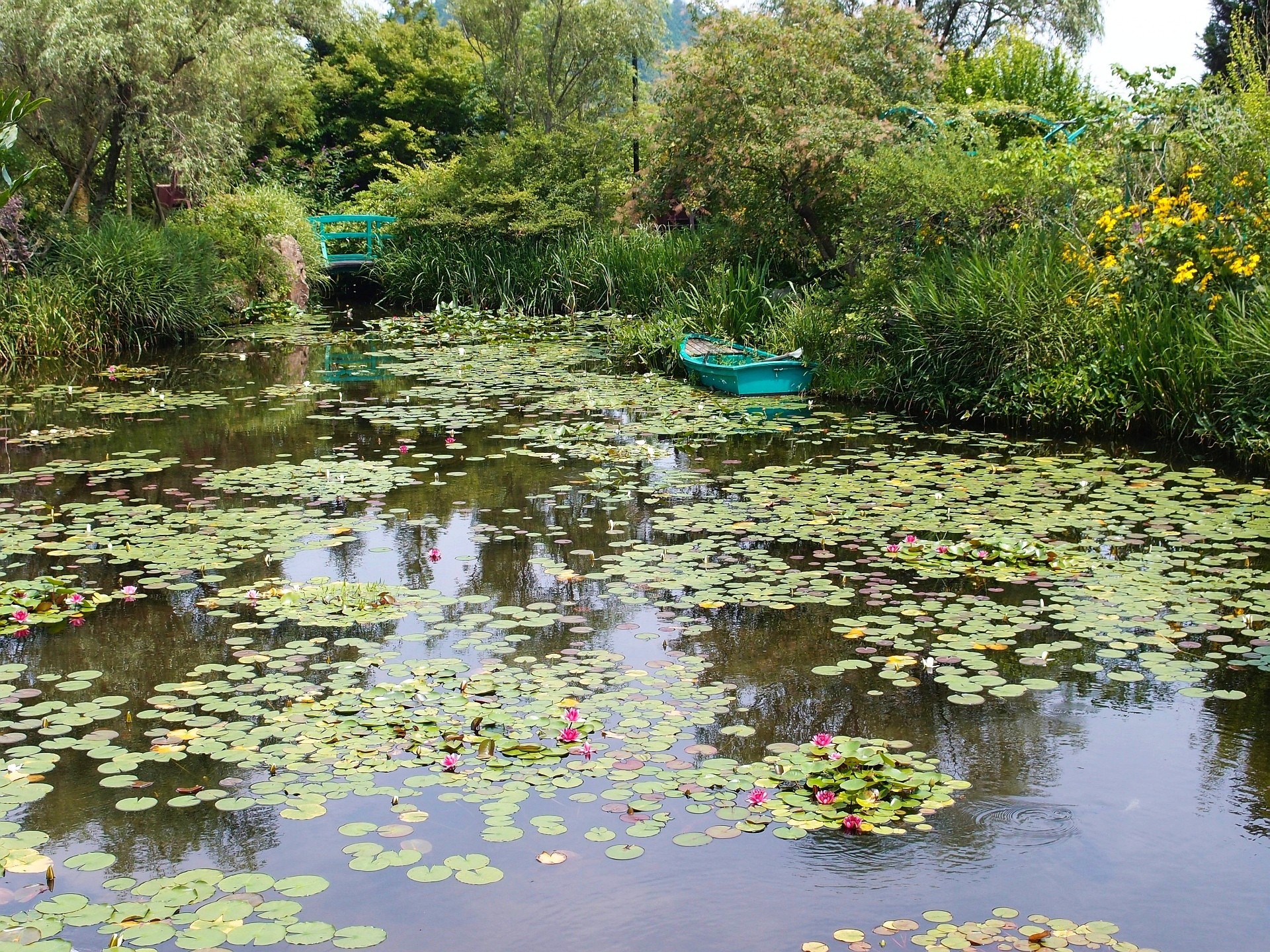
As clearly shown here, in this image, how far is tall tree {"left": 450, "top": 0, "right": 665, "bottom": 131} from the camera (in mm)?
25344

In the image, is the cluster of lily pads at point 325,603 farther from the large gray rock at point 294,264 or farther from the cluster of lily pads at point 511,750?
the large gray rock at point 294,264

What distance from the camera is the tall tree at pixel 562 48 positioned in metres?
25.3

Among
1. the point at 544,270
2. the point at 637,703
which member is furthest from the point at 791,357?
the point at 544,270

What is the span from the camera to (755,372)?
38.6ft

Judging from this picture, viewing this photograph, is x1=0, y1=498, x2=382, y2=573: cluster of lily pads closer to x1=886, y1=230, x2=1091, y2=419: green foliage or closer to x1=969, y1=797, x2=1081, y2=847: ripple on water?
x1=969, y1=797, x2=1081, y2=847: ripple on water

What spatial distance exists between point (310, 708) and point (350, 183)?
26.8 meters

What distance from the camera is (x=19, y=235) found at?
1492 cm

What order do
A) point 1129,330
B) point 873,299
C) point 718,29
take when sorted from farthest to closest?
point 718,29
point 873,299
point 1129,330

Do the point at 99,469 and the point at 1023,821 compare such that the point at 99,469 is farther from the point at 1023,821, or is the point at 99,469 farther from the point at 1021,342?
the point at 1021,342

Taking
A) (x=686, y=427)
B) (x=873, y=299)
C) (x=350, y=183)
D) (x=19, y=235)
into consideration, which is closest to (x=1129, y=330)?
(x=873, y=299)

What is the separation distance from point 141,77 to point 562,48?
1196 centimetres

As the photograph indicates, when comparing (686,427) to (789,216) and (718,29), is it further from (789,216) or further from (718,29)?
(718,29)

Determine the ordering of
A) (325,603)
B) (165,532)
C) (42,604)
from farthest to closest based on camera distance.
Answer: (165,532)
(325,603)
(42,604)

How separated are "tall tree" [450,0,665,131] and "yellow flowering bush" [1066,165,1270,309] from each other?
16.5 m
